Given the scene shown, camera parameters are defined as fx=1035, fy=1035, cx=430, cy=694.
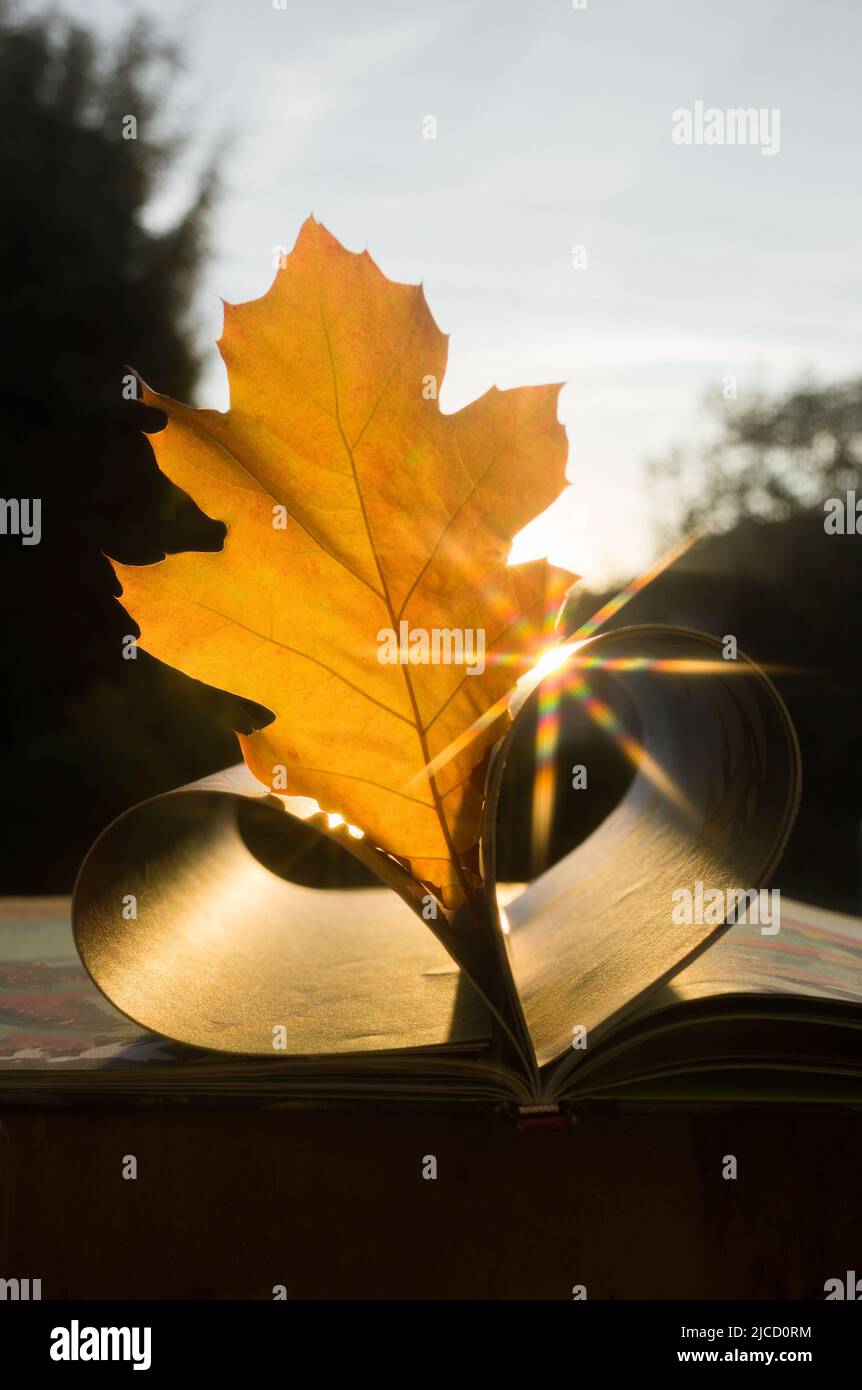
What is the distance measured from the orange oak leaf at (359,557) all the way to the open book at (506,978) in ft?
0.11

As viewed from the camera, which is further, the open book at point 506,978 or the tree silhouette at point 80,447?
the tree silhouette at point 80,447

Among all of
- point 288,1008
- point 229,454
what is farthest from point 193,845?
point 229,454

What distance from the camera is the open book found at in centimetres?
55

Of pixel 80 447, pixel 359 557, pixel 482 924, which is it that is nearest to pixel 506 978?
pixel 482 924

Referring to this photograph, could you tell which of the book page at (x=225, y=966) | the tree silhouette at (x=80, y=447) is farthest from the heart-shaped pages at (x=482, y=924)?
the tree silhouette at (x=80, y=447)

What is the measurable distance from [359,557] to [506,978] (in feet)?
0.81

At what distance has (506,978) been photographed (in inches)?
21.6

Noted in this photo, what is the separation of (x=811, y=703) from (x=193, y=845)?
543 centimetres

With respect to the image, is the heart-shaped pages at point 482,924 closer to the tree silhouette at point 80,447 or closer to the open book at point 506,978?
the open book at point 506,978

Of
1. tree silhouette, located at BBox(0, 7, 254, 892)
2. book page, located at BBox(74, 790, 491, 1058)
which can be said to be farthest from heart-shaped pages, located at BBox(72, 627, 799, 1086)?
tree silhouette, located at BBox(0, 7, 254, 892)

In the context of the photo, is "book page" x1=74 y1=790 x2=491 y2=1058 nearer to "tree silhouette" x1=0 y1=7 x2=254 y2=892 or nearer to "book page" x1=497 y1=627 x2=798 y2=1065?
"book page" x1=497 y1=627 x2=798 y2=1065

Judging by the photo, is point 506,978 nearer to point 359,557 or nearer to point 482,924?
point 482,924

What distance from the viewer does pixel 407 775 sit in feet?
1.96

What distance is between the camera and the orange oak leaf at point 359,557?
0.56 metres
